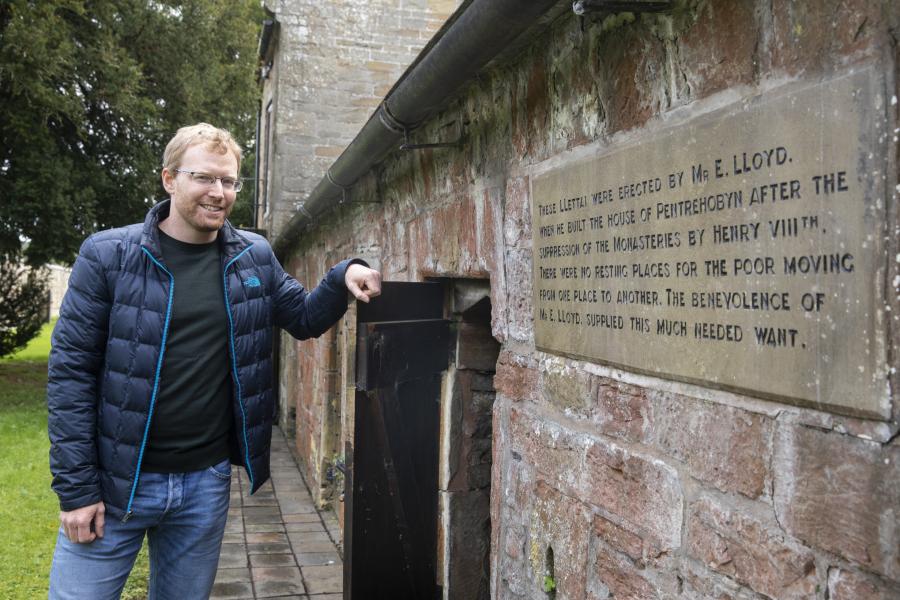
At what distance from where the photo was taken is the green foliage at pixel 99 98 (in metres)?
12.2

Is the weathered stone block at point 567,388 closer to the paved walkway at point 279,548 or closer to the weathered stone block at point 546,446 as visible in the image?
the weathered stone block at point 546,446

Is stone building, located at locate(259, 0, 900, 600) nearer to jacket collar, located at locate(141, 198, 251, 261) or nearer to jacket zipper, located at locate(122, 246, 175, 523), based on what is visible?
jacket collar, located at locate(141, 198, 251, 261)

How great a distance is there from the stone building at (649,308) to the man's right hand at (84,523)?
910mm

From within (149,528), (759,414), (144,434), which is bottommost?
(149,528)

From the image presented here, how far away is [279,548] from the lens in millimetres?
5859

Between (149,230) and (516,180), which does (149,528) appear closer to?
(149,230)

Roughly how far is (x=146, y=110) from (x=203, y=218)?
42.0 ft

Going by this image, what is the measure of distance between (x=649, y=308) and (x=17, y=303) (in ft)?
61.9

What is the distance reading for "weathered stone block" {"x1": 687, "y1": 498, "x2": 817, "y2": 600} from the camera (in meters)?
1.36

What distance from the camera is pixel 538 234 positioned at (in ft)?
7.56

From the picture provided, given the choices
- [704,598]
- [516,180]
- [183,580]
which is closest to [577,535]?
[704,598]

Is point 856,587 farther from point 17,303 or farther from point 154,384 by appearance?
point 17,303

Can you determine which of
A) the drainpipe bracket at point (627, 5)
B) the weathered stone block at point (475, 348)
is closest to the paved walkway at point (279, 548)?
the weathered stone block at point (475, 348)

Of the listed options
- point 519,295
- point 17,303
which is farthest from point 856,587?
point 17,303
